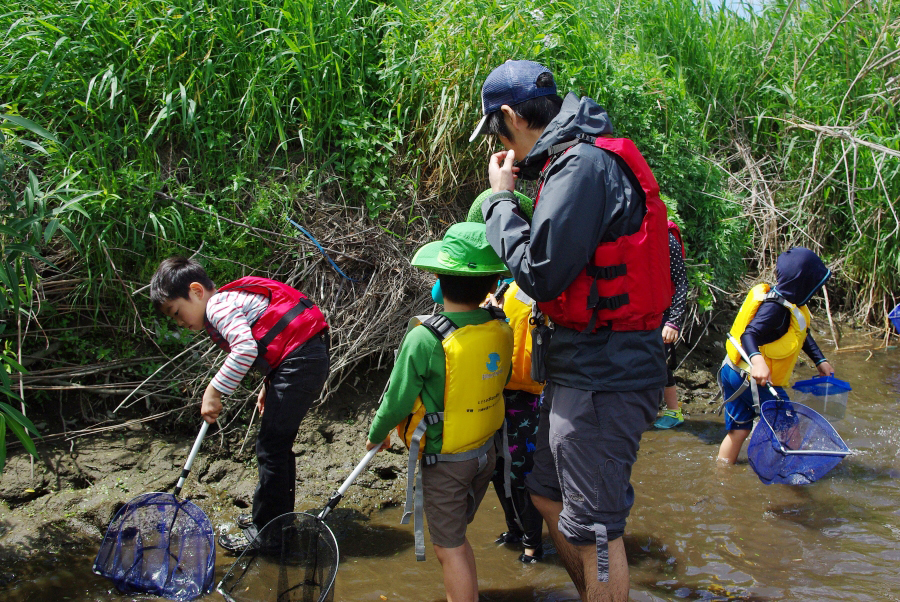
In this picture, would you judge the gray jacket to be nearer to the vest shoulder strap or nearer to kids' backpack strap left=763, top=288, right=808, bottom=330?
the vest shoulder strap

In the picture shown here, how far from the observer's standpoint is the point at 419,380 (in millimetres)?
2459

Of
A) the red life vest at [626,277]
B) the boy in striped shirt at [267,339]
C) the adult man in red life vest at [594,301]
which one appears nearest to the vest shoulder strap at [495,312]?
the adult man in red life vest at [594,301]

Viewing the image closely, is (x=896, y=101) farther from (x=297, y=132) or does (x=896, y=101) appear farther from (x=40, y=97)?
(x=40, y=97)

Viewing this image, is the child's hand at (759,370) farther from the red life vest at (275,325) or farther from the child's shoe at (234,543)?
the child's shoe at (234,543)

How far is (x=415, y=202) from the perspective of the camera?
180 inches

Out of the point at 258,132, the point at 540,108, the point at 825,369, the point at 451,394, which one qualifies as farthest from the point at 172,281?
the point at 825,369

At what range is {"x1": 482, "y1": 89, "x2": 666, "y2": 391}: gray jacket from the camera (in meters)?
2.03

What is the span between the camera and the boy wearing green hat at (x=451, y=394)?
2.45 m

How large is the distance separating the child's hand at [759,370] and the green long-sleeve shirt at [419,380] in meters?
2.09

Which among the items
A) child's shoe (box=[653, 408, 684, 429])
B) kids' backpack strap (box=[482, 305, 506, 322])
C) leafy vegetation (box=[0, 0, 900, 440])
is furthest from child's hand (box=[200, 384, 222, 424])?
child's shoe (box=[653, 408, 684, 429])

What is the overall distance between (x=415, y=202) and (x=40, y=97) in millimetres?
2378

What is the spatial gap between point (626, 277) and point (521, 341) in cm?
93

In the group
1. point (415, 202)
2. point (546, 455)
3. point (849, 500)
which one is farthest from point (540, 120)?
point (849, 500)

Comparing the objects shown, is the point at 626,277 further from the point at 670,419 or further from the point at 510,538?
the point at 670,419
